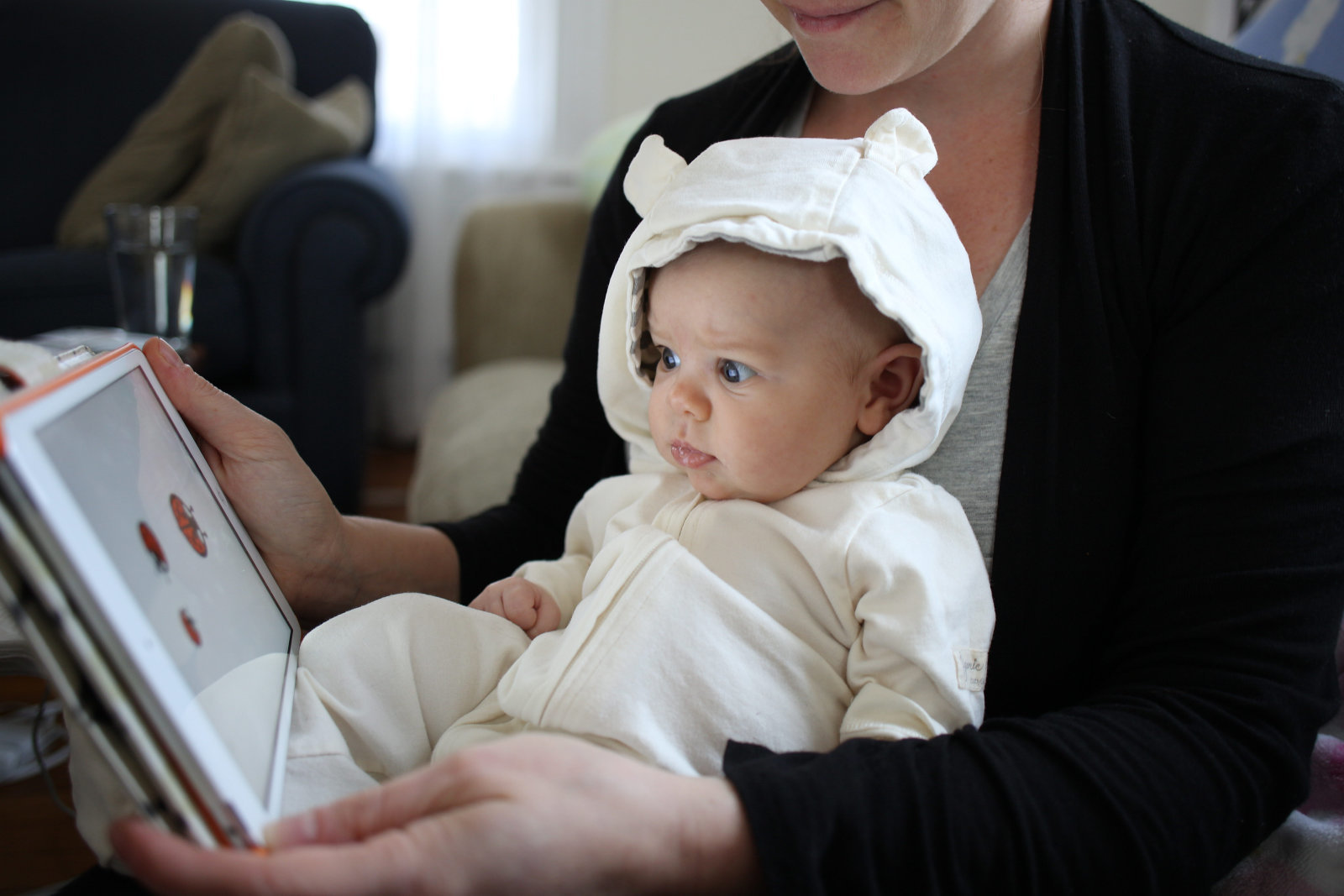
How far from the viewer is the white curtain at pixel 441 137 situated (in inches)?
113

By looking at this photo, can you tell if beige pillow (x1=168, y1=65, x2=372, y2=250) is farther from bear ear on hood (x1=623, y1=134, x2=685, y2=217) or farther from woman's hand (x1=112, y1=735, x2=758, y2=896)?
woman's hand (x1=112, y1=735, x2=758, y2=896)

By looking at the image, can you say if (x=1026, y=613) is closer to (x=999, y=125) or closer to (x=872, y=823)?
(x=872, y=823)

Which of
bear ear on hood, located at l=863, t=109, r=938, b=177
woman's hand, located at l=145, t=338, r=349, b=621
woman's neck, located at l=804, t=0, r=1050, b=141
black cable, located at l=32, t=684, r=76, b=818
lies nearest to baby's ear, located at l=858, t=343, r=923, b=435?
bear ear on hood, located at l=863, t=109, r=938, b=177

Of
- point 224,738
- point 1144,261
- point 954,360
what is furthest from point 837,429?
point 224,738

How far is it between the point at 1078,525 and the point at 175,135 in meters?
2.36

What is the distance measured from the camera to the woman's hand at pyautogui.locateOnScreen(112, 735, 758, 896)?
0.40m

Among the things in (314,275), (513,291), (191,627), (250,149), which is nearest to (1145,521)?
(191,627)

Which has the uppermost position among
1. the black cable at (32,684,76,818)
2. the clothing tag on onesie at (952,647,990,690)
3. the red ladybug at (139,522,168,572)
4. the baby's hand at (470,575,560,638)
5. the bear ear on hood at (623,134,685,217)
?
the bear ear on hood at (623,134,685,217)

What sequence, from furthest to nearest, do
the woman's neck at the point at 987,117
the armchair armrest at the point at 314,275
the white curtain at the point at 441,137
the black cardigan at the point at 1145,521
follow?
the white curtain at the point at 441,137 → the armchair armrest at the point at 314,275 → the woman's neck at the point at 987,117 → the black cardigan at the point at 1145,521

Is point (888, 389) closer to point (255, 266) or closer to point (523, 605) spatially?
point (523, 605)

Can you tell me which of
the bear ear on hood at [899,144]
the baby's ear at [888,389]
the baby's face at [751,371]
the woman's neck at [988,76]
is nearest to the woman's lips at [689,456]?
the baby's face at [751,371]

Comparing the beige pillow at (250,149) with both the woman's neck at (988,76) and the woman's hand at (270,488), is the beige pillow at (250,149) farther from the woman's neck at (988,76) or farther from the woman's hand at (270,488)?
the woman's neck at (988,76)

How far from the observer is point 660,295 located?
63 cm

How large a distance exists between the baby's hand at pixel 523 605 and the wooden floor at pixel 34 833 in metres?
0.26
